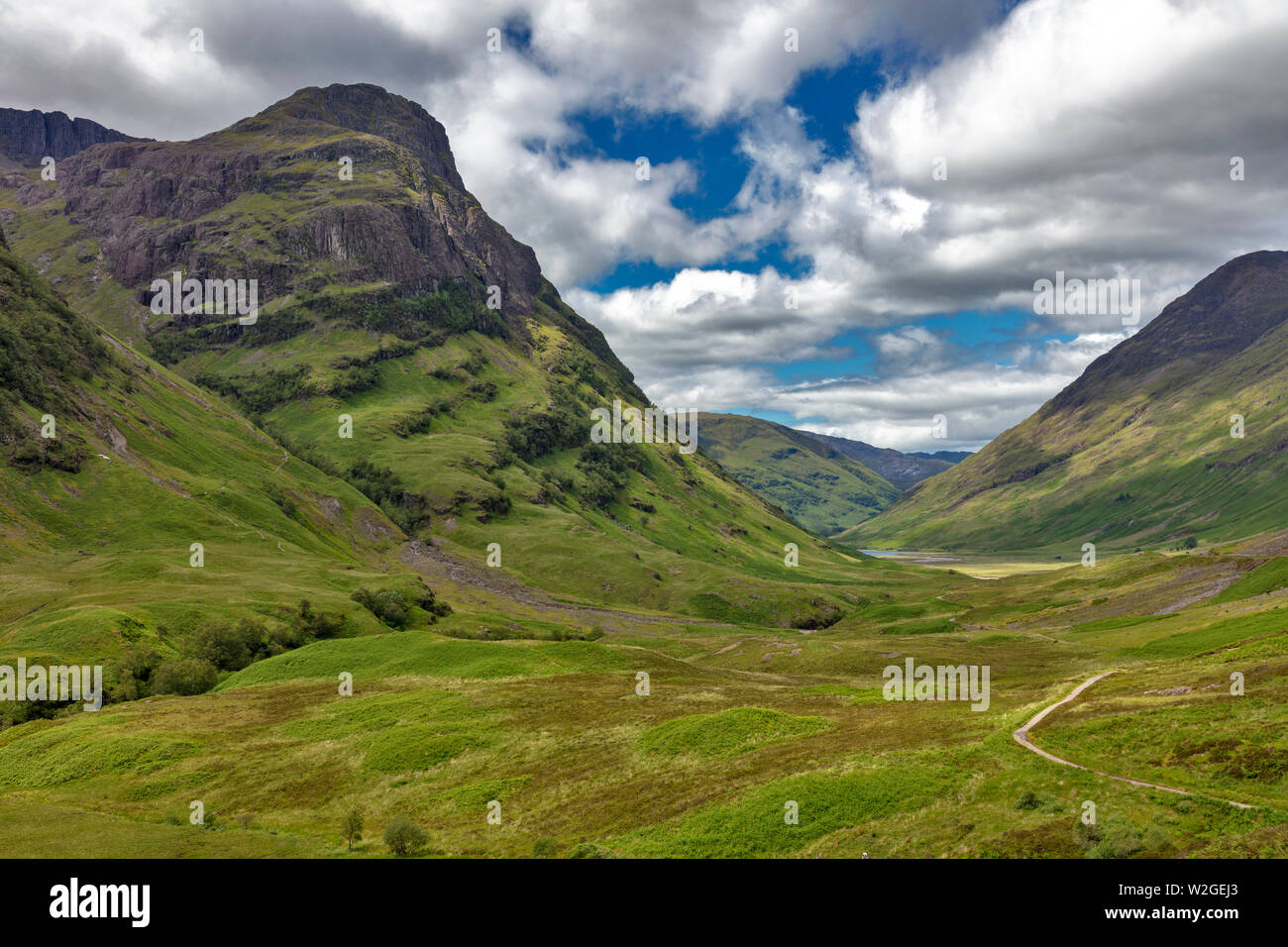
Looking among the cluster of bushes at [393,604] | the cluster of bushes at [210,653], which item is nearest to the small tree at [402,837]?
the cluster of bushes at [210,653]

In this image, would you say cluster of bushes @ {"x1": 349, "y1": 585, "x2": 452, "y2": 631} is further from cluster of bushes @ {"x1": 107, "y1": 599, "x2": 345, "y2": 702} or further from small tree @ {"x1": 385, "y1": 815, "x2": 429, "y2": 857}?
small tree @ {"x1": 385, "y1": 815, "x2": 429, "y2": 857}

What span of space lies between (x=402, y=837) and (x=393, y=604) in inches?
4711

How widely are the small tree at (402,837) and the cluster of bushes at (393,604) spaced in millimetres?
115215

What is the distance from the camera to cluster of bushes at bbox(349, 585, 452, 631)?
152 metres

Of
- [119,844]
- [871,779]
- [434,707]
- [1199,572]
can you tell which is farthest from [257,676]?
[1199,572]

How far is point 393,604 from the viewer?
153875mm

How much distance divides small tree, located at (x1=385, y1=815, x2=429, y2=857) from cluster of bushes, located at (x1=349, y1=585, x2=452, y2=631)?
4536 inches

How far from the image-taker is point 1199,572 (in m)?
177

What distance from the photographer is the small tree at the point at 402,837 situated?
135 feet

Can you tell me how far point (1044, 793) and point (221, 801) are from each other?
60.4m

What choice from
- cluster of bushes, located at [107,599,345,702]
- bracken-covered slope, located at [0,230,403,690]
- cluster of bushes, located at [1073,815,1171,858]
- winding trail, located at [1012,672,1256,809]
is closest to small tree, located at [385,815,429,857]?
cluster of bushes, located at [1073,815,1171,858]

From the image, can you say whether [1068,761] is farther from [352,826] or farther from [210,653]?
[210,653]

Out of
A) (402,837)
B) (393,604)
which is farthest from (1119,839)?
(393,604)
